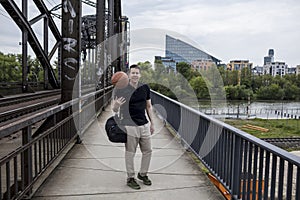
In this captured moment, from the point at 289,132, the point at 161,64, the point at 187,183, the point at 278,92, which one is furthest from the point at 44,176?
the point at 289,132

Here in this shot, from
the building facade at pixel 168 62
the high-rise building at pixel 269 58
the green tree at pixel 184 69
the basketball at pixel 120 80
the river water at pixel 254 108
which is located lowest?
the river water at pixel 254 108

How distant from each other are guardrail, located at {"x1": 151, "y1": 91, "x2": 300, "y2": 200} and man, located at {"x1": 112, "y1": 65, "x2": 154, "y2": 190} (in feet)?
2.99

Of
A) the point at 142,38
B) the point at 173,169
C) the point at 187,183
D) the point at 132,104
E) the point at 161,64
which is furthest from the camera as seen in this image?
the point at 161,64

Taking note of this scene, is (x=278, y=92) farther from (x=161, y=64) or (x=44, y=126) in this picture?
(x=44, y=126)

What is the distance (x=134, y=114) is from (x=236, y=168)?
4.52 feet

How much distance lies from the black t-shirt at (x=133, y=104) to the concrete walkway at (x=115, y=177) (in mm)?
851

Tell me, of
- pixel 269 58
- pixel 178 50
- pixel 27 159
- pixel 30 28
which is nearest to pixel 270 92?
pixel 30 28

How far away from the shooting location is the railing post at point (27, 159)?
313 centimetres

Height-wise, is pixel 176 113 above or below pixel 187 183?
above

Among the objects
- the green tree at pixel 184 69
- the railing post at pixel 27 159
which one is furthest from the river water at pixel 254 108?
the railing post at pixel 27 159

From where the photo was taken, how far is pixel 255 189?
9.88ft

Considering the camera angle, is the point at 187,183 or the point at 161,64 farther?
the point at 161,64

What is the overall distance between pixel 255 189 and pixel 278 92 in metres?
45.2

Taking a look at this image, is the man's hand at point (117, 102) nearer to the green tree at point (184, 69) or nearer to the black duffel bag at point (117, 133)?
the black duffel bag at point (117, 133)
